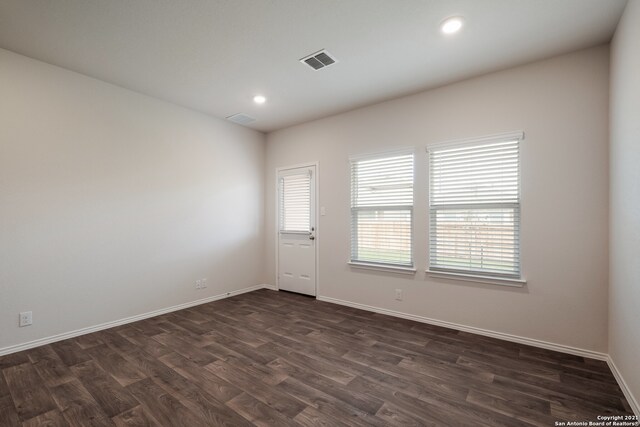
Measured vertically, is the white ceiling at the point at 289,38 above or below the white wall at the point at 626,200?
Result: above

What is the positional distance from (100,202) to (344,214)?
10.0ft

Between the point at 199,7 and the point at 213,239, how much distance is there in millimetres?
3133

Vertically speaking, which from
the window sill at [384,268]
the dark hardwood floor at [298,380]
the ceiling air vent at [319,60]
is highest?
the ceiling air vent at [319,60]

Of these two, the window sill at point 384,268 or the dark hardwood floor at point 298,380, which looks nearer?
the dark hardwood floor at point 298,380

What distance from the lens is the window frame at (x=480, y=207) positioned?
2938mm

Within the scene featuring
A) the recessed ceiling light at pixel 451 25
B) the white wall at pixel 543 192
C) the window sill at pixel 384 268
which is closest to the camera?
the recessed ceiling light at pixel 451 25

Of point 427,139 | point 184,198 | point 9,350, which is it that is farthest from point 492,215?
point 9,350

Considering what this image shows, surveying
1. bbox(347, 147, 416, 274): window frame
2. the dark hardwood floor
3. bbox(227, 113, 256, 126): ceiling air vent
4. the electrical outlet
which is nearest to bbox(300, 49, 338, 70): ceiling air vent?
bbox(347, 147, 416, 274): window frame

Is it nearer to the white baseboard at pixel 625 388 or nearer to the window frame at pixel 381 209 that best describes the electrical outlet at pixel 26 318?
the window frame at pixel 381 209

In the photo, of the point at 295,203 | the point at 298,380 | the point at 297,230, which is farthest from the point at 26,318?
the point at 295,203

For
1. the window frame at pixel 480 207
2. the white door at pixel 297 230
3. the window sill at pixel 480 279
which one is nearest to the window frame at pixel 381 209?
the window frame at pixel 480 207

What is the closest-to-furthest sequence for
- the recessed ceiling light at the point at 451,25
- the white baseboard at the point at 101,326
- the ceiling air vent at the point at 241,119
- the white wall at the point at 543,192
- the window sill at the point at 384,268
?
the recessed ceiling light at the point at 451,25, the white wall at the point at 543,192, the white baseboard at the point at 101,326, the window sill at the point at 384,268, the ceiling air vent at the point at 241,119

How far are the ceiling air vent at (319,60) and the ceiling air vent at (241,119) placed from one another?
180 centimetres

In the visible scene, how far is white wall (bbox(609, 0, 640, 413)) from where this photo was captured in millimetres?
1896
